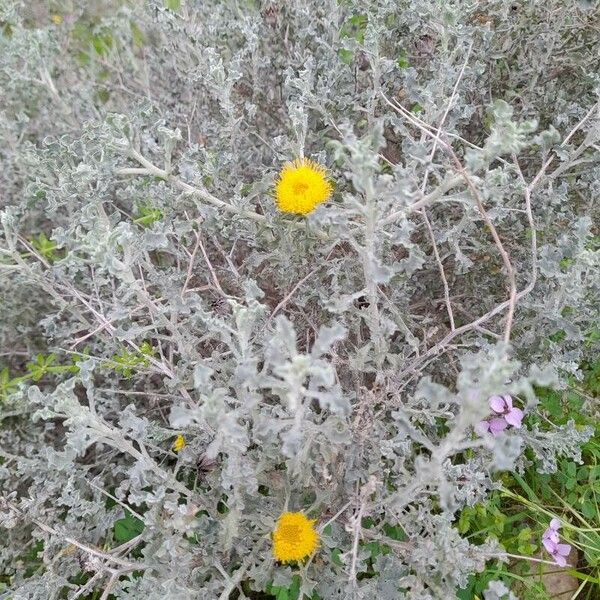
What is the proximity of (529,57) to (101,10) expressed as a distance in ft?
8.73

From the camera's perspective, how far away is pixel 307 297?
6.31ft

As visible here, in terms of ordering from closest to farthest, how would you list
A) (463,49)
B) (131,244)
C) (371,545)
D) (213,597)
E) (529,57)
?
(131,244) < (213,597) < (371,545) < (463,49) < (529,57)

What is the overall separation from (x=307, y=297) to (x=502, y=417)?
24.7 inches

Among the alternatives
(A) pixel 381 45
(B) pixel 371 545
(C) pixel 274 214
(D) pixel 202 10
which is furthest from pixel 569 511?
(D) pixel 202 10

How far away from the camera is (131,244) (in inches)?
63.0

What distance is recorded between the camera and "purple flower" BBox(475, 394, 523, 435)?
1846 mm

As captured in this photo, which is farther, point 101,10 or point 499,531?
point 101,10

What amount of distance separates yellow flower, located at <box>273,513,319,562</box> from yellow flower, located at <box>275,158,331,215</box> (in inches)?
29.1

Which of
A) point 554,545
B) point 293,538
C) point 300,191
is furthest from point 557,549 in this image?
point 300,191

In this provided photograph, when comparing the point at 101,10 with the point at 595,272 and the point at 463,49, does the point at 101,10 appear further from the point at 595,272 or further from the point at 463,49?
the point at 595,272

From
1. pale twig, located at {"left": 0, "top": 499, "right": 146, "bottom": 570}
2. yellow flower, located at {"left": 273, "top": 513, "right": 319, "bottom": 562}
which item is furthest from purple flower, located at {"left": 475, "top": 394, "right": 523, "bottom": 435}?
pale twig, located at {"left": 0, "top": 499, "right": 146, "bottom": 570}

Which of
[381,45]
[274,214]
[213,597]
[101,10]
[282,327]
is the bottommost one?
[213,597]

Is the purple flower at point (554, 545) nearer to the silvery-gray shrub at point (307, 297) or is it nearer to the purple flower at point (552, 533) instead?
the purple flower at point (552, 533)

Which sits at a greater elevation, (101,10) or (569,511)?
(101,10)
